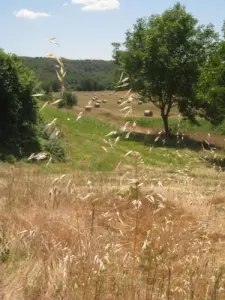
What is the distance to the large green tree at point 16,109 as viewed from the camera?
74.9 ft

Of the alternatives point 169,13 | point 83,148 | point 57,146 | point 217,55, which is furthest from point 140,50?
point 57,146

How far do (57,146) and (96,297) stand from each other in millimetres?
21458

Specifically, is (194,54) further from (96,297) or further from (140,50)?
(96,297)

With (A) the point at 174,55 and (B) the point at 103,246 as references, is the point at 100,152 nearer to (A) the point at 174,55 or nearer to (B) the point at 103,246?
(A) the point at 174,55

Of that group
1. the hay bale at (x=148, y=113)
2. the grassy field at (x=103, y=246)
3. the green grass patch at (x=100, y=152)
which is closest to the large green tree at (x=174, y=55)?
the green grass patch at (x=100, y=152)

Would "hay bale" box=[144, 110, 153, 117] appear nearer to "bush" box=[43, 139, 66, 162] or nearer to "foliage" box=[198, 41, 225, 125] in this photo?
"foliage" box=[198, 41, 225, 125]

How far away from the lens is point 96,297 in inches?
123

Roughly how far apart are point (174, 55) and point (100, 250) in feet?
118

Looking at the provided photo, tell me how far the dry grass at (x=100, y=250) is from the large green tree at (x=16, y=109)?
1686 cm

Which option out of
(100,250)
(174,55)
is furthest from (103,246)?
(174,55)

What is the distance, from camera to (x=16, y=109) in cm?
2319

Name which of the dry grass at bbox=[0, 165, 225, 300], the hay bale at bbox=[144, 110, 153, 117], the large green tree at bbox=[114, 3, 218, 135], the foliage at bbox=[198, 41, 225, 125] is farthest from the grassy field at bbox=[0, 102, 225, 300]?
the hay bale at bbox=[144, 110, 153, 117]

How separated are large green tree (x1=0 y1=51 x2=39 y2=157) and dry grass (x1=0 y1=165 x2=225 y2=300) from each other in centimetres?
1686

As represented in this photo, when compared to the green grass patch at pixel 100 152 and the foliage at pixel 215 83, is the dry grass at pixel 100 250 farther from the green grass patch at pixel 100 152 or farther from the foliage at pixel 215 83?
the foliage at pixel 215 83
